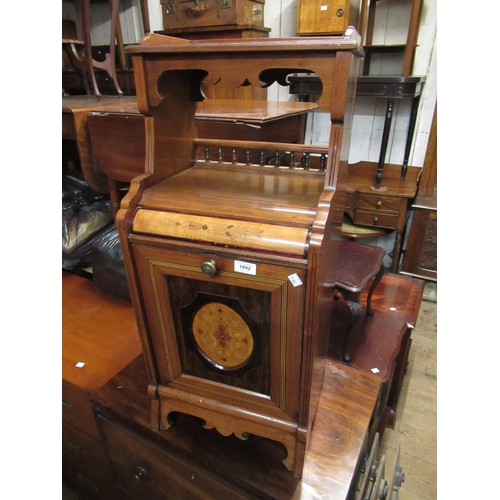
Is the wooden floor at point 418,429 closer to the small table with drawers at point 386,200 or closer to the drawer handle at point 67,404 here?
the small table with drawers at point 386,200

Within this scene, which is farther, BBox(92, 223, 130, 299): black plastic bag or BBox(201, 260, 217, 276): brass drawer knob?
BBox(92, 223, 130, 299): black plastic bag

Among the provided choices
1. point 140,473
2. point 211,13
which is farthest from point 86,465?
point 211,13

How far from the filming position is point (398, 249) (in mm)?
2438

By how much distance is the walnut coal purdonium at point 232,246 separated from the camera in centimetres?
66

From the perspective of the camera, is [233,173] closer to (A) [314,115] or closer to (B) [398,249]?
(B) [398,249]

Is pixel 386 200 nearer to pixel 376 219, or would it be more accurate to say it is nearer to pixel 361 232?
pixel 376 219

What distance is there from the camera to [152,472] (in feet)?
3.43

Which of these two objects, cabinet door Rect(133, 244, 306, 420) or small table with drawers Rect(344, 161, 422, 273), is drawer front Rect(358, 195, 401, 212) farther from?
cabinet door Rect(133, 244, 306, 420)

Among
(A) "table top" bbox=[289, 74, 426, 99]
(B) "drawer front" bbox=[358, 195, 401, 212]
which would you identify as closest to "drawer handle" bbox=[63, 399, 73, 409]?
(B) "drawer front" bbox=[358, 195, 401, 212]

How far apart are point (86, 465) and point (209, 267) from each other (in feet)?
3.76

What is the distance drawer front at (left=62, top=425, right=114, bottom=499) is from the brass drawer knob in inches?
35.3

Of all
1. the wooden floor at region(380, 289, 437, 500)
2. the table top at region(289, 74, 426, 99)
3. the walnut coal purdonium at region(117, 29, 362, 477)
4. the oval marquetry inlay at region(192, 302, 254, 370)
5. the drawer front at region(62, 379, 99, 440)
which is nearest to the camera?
the walnut coal purdonium at region(117, 29, 362, 477)

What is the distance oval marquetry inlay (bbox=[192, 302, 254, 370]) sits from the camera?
2.57 feet

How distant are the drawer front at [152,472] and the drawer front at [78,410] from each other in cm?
11
